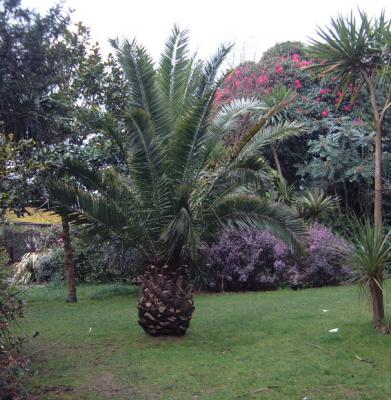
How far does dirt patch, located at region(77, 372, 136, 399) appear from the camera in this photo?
5.90m

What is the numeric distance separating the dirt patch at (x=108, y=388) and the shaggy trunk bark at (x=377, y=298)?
3643 millimetres

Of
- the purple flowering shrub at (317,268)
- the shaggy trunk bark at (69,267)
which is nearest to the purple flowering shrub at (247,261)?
the purple flowering shrub at (317,268)

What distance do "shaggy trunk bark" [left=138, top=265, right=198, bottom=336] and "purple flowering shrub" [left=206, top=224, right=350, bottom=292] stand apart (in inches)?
228

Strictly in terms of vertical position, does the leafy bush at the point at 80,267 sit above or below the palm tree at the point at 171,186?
below

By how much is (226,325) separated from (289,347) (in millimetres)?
1948

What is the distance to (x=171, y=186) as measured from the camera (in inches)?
322

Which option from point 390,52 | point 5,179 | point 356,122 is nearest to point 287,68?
point 356,122

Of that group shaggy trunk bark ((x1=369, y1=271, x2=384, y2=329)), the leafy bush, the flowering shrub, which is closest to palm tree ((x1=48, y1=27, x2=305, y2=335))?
shaggy trunk bark ((x1=369, y1=271, x2=384, y2=329))

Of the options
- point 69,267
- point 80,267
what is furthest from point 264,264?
point 80,267

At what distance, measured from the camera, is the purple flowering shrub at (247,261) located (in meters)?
14.4

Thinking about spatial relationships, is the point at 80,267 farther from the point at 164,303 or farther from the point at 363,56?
the point at 363,56

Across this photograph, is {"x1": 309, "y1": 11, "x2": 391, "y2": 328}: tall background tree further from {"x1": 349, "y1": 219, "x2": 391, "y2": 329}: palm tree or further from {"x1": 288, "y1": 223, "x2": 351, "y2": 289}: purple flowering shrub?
{"x1": 288, "y1": 223, "x2": 351, "y2": 289}: purple flowering shrub

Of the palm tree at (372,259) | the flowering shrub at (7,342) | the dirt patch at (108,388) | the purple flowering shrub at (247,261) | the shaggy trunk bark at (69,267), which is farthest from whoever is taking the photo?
the purple flowering shrub at (247,261)

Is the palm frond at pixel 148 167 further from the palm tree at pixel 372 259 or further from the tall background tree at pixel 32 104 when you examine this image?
the palm tree at pixel 372 259
